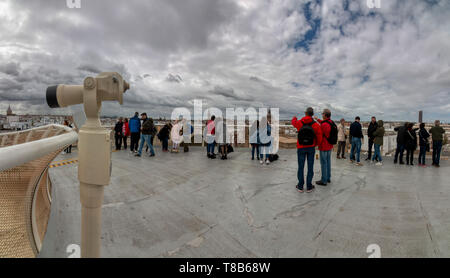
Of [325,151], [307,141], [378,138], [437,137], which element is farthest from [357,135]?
[307,141]

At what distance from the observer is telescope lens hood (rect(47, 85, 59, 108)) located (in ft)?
3.88

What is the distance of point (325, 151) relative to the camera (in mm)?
4676

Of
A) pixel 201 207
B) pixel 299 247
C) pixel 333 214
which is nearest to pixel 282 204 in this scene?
pixel 333 214

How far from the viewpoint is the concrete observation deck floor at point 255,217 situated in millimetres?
2133

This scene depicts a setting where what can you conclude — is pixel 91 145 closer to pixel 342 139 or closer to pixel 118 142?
pixel 342 139

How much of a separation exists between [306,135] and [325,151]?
982 mm

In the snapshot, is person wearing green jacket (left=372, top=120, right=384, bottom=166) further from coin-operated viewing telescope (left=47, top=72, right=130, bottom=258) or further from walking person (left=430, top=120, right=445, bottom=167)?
coin-operated viewing telescope (left=47, top=72, right=130, bottom=258)

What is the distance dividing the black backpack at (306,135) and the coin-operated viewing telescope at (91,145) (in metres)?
3.72

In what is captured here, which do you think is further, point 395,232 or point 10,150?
point 395,232

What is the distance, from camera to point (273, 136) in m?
7.19

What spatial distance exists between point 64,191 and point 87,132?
3503mm

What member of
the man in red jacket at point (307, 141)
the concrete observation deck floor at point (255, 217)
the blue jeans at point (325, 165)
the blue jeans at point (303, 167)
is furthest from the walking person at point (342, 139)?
the blue jeans at point (303, 167)

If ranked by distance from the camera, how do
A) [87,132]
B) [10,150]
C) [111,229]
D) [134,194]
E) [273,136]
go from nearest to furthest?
[10,150] → [87,132] → [111,229] → [134,194] → [273,136]
